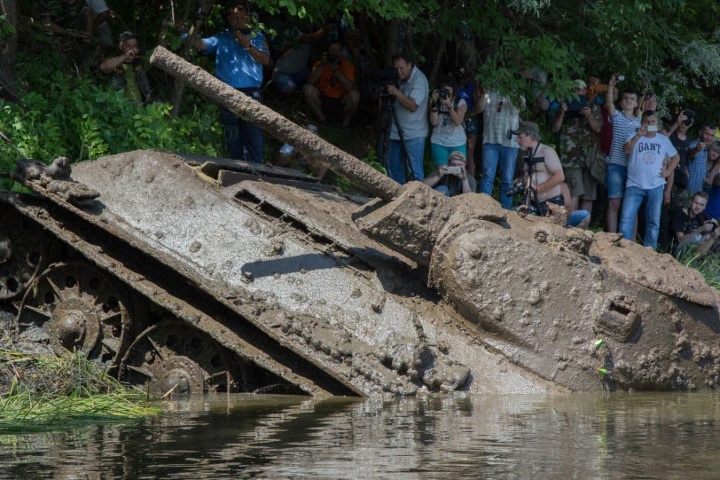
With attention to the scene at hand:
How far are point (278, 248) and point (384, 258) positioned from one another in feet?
3.07

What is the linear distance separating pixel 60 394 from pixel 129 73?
6.60 m

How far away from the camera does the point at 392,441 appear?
7359mm

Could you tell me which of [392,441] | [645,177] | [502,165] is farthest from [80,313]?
[645,177]

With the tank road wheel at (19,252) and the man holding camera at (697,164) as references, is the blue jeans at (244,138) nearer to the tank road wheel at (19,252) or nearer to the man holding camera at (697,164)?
the tank road wheel at (19,252)

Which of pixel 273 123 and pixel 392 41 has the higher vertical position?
pixel 392 41

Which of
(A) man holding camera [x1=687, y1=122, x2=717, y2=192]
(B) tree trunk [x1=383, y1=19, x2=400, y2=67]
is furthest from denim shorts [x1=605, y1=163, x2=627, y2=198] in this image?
(B) tree trunk [x1=383, y1=19, x2=400, y2=67]

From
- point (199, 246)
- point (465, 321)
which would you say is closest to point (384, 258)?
point (465, 321)

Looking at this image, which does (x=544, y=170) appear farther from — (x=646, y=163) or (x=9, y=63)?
(x=9, y=63)

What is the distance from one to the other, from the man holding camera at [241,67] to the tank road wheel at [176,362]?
156 inches

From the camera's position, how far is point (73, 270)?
33.8ft

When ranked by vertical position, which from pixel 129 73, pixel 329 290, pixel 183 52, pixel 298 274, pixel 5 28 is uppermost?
pixel 183 52

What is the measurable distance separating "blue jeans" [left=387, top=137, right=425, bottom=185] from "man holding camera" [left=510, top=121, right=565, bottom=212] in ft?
4.29

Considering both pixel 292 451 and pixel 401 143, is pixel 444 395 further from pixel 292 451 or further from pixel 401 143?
pixel 401 143

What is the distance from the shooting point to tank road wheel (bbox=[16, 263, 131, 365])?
10141 millimetres
